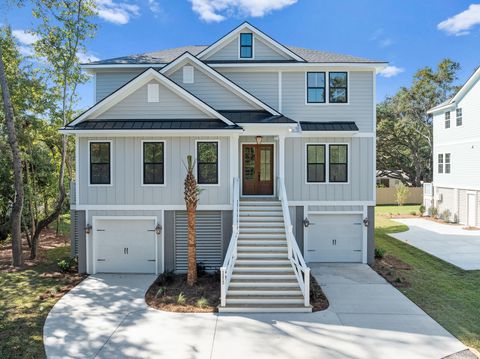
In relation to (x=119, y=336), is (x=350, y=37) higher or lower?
higher

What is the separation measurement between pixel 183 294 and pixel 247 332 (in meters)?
2.70

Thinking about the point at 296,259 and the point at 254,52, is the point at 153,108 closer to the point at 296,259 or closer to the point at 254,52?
the point at 254,52

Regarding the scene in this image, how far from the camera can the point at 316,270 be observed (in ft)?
36.3

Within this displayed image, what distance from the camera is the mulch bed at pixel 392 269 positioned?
975 centimetres

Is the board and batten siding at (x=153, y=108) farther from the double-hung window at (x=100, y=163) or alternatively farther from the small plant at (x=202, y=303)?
the small plant at (x=202, y=303)

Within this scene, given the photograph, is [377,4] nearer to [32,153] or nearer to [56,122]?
[56,122]

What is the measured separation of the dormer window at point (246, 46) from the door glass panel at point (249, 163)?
3.87 m

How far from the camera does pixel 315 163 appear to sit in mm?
12203

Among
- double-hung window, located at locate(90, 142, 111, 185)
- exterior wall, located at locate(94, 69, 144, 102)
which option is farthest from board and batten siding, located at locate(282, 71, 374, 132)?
double-hung window, located at locate(90, 142, 111, 185)

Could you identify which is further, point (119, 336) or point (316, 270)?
point (316, 270)

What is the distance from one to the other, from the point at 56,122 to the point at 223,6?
10777 mm

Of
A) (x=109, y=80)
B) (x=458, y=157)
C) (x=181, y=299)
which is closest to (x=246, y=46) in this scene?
(x=109, y=80)

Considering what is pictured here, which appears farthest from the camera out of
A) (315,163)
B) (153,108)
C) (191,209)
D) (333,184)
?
(315,163)

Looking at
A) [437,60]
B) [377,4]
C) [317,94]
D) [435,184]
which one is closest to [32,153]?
[317,94]
